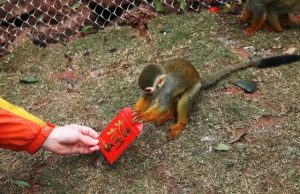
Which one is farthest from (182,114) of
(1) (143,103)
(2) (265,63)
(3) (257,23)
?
(3) (257,23)

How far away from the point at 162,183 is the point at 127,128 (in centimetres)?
42

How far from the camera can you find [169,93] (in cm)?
359

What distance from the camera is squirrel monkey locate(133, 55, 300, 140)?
346 cm

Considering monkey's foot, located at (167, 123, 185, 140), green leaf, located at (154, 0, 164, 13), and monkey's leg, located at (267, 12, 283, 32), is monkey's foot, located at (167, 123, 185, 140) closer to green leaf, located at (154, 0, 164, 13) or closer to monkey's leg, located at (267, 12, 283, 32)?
monkey's leg, located at (267, 12, 283, 32)

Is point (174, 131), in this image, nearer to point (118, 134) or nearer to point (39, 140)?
point (118, 134)

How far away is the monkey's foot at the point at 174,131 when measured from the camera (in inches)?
142

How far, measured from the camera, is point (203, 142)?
3.54m

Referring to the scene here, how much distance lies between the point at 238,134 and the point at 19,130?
153 cm

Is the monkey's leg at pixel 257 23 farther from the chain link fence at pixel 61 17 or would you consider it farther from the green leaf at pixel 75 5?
the green leaf at pixel 75 5

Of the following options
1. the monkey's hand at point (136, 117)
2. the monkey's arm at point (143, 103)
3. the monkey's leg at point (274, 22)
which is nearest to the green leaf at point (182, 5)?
the monkey's leg at point (274, 22)

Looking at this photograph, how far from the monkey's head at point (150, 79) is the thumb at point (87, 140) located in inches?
20.1

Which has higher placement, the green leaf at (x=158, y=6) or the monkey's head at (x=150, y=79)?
the green leaf at (x=158, y=6)

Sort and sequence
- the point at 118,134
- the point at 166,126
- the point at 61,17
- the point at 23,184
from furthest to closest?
the point at 61,17 → the point at 166,126 → the point at 23,184 → the point at 118,134

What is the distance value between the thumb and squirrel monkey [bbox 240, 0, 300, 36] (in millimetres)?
2240
